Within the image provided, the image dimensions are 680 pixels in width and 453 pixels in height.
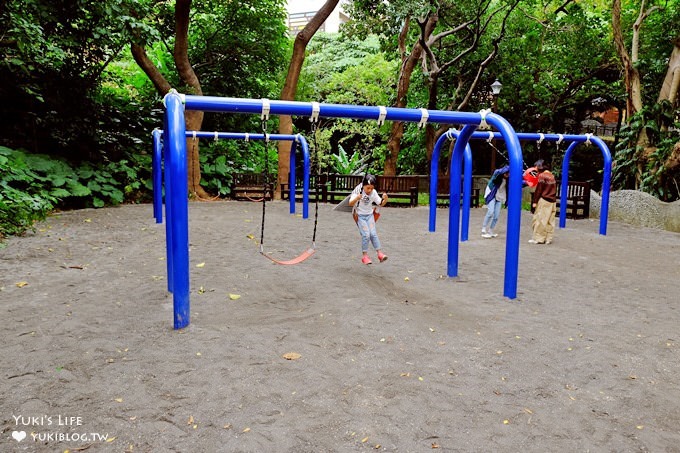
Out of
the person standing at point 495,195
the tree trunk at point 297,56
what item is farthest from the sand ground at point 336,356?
the tree trunk at point 297,56

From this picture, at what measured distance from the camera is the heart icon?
2.62 m

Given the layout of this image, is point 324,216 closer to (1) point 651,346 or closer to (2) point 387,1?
(2) point 387,1

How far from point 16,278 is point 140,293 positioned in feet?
5.35

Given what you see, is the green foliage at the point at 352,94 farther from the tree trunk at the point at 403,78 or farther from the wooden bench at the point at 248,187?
the wooden bench at the point at 248,187

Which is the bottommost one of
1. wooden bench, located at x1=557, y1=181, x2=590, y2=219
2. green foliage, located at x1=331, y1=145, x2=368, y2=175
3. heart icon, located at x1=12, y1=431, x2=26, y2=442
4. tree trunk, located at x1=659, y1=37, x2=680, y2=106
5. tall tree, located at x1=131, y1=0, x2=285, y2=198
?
heart icon, located at x1=12, y1=431, x2=26, y2=442

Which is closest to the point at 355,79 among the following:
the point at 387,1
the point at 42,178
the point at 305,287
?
the point at 387,1

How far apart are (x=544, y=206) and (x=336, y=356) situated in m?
6.50

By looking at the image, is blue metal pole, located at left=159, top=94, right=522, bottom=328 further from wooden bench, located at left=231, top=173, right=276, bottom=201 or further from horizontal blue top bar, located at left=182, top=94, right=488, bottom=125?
wooden bench, located at left=231, top=173, right=276, bottom=201

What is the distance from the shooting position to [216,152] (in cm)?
1892

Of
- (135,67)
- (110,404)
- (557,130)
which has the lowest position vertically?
(110,404)

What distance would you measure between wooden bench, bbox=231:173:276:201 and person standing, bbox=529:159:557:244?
9.04 metres

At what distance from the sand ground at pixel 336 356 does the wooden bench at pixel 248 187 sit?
9.04 meters

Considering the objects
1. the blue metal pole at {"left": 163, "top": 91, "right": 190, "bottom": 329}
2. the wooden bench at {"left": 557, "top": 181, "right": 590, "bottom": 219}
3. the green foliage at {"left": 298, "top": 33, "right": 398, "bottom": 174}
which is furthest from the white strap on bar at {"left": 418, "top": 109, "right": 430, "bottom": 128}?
the green foliage at {"left": 298, "top": 33, "right": 398, "bottom": 174}

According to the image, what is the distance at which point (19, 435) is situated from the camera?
2.65 metres
